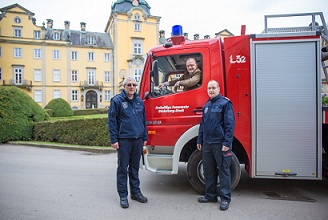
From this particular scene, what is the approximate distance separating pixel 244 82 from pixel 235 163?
4.75 feet

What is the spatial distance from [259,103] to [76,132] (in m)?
8.70

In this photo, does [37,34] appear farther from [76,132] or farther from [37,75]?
[76,132]

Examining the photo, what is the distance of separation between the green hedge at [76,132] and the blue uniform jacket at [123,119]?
633 cm

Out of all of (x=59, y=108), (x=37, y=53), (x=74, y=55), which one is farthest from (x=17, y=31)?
(x=59, y=108)

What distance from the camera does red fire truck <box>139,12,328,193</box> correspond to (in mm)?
4387

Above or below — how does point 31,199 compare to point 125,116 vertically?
below

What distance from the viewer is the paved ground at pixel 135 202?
401 centimetres

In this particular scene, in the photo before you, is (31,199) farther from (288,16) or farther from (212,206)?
(288,16)

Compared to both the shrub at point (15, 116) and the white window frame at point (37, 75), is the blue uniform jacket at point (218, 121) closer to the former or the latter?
the shrub at point (15, 116)

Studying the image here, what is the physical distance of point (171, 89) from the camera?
4.97 meters

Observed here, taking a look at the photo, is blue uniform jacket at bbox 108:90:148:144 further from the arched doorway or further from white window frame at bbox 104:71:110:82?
white window frame at bbox 104:71:110:82

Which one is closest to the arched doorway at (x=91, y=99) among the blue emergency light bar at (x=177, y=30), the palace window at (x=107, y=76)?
the palace window at (x=107, y=76)

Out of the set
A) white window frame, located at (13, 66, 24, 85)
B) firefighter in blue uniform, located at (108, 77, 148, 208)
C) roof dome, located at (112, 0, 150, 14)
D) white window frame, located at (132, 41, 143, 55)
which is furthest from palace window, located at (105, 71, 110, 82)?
firefighter in blue uniform, located at (108, 77, 148, 208)

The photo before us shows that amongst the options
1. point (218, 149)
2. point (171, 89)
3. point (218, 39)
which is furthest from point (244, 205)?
point (218, 39)
